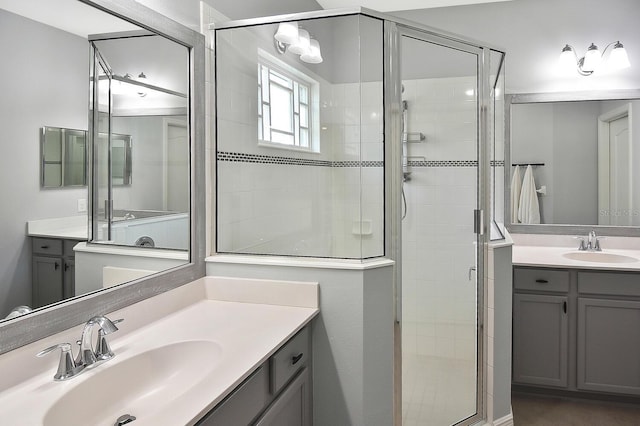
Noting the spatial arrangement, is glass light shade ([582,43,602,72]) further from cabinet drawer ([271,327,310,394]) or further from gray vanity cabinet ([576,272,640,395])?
cabinet drawer ([271,327,310,394])

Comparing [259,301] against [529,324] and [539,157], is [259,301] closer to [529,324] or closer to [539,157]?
[529,324]

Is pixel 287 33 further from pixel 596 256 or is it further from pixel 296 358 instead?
pixel 596 256

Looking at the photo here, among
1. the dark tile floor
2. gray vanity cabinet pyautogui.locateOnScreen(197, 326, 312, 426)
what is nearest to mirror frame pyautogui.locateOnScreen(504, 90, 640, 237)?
the dark tile floor

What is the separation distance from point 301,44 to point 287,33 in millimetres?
98

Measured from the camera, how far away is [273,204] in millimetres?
2400

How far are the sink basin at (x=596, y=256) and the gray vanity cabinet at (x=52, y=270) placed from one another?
9.60ft

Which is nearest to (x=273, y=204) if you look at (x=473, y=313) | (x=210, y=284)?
(x=210, y=284)

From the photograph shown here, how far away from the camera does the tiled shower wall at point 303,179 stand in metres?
2.17

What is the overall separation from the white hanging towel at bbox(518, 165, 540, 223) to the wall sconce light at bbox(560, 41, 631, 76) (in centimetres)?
74

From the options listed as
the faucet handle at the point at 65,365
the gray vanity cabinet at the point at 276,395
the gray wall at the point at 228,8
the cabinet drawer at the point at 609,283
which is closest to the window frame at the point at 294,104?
the gray wall at the point at 228,8

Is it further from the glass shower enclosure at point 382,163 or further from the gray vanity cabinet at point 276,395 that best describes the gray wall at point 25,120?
the glass shower enclosure at point 382,163

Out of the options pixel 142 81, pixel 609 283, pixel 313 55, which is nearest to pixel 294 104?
pixel 313 55

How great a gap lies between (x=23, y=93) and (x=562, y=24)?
336 centimetres

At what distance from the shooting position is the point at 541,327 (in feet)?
9.61
